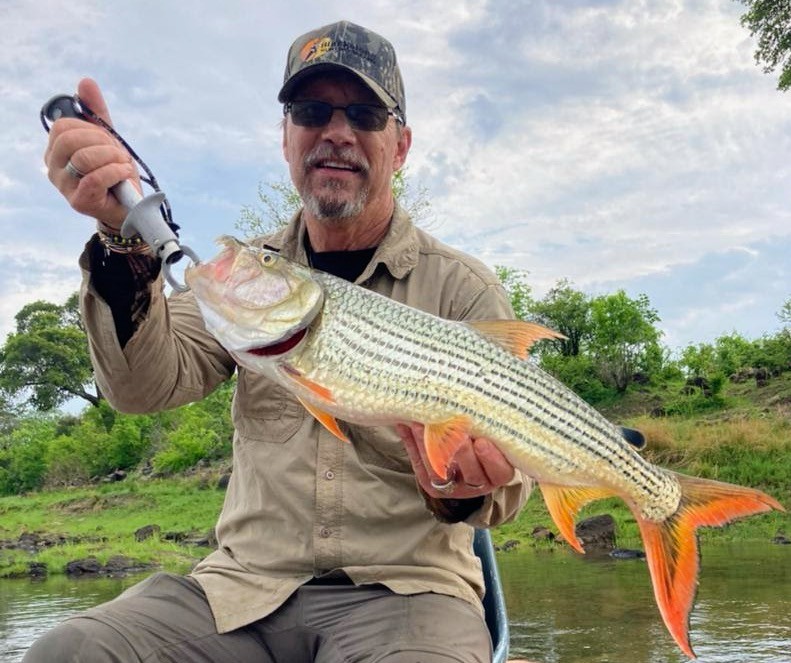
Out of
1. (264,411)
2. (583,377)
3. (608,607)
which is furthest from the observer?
(583,377)

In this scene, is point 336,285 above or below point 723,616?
above

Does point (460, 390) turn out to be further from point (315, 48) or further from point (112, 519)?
point (112, 519)

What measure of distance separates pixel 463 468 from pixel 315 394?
613 mm

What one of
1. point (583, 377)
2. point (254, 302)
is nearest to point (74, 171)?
point (254, 302)

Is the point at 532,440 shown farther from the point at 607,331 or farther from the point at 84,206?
the point at 607,331

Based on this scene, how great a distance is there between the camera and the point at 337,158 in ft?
12.9

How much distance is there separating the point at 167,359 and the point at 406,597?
1.39 meters

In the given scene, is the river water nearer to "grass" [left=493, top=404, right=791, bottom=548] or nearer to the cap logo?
"grass" [left=493, top=404, right=791, bottom=548]

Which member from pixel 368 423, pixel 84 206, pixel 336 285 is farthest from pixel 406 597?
pixel 84 206

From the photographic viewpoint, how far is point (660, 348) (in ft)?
101

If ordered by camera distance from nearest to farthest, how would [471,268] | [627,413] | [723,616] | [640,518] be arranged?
1. [640,518]
2. [471,268]
3. [723,616]
4. [627,413]

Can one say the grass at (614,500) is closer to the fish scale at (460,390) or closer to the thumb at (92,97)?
the fish scale at (460,390)

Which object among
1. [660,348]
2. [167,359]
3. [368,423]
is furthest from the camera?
[660,348]

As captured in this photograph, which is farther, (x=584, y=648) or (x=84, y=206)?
(x=584, y=648)
